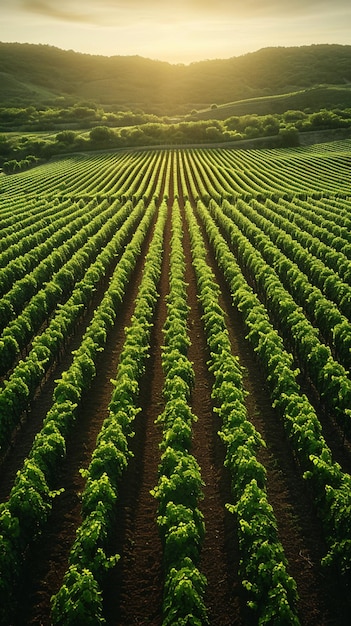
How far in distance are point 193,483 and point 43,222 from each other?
1670 inches

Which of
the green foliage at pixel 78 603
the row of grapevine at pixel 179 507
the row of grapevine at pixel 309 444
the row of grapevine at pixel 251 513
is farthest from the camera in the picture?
the row of grapevine at pixel 309 444

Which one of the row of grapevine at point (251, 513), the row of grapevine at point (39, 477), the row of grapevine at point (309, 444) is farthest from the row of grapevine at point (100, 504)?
the row of grapevine at point (309, 444)

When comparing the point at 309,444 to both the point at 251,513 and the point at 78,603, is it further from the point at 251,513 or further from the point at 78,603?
the point at 78,603

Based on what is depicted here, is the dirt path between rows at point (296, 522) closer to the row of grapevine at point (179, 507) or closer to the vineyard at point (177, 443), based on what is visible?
the vineyard at point (177, 443)

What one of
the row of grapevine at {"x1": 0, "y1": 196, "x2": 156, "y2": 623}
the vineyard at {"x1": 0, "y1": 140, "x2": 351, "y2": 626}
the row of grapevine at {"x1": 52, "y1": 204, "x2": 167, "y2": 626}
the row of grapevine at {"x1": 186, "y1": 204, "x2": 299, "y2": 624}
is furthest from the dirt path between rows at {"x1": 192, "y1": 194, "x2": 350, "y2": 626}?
the row of grapevine at {"x1": 0, "y1": 196, "x2": 156, "y2": 623}

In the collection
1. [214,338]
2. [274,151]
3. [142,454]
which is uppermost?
[274,151]

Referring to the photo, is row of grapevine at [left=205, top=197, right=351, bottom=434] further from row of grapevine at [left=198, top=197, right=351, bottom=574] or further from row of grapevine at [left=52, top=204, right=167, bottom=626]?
row of grapevine at [left=52, top=204, right=167, bottom=626]

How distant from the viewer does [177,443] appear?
17.8m

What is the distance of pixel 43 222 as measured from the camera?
172ft

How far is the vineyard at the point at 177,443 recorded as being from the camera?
1373 cm

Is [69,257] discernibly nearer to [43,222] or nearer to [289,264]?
[43,222]

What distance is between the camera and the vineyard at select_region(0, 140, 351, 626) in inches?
541

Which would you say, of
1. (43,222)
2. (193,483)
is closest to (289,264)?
(193,483)

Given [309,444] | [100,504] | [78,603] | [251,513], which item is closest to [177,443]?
[100,504]
